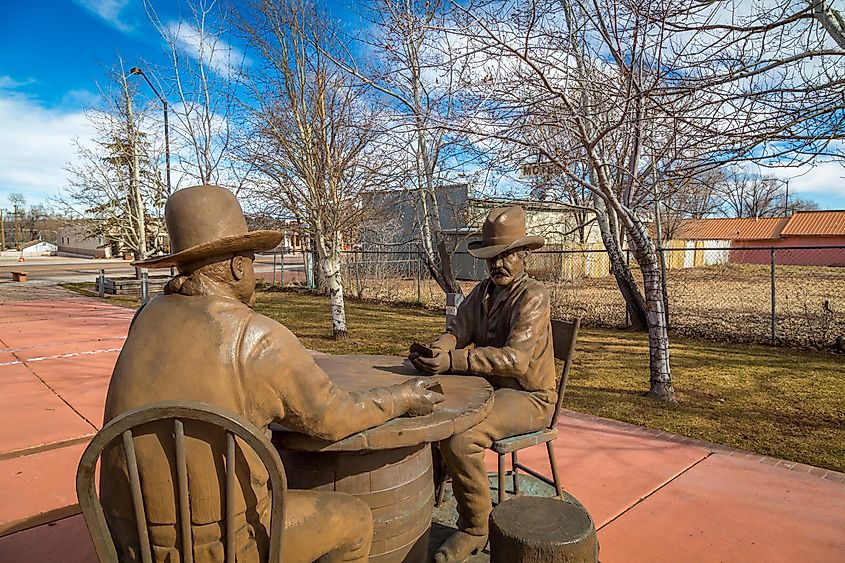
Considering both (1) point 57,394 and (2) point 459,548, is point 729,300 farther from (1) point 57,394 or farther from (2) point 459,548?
(1) point 57,394

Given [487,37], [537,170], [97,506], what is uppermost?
[487,37]

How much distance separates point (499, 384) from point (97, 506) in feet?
6.70

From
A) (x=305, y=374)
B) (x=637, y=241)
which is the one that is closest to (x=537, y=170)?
(x=637, y=241)

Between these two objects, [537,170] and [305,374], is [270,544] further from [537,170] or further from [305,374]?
[537,170]

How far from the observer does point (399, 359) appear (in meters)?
3.36

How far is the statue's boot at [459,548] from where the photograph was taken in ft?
8.46

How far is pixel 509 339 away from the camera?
2887mm

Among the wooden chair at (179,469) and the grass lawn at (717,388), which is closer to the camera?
the wooden chair at (179,469)

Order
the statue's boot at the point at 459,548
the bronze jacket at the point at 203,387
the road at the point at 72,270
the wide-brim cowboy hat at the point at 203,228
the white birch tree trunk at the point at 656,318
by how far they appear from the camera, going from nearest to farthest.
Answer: the bronze jacket at the point at 203,387 → the wide-brim cowboy hat at the point at 203,228 → the statue's boot at the point at 459,548 → the white birch tree trunk at the point at 656,318 → the road at the point at 72,270

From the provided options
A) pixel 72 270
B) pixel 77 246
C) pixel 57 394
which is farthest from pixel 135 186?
pixel 77 246

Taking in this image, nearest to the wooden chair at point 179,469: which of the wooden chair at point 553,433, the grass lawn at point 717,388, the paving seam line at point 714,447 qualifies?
the wooden chair at point 553,433

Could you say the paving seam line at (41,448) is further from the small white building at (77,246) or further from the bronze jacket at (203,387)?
the small white building at (77,246)

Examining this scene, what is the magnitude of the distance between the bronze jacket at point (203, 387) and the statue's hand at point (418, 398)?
0.40 metres

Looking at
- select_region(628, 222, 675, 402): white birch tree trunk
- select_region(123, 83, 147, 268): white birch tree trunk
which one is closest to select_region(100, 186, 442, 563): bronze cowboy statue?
select_region(628, 222, 675, 402): white birch tree trunk
